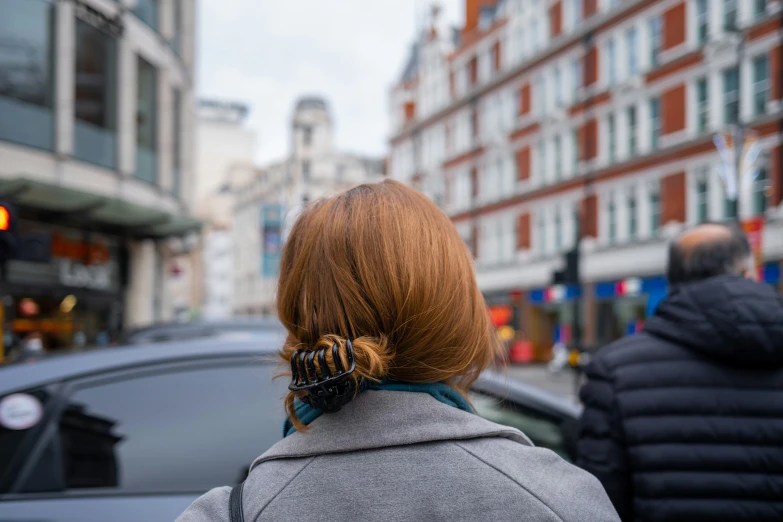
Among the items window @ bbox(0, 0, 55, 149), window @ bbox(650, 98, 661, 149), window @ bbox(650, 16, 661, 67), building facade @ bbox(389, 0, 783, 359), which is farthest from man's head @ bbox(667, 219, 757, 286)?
window @ bbox(650, 16, 661, 67)

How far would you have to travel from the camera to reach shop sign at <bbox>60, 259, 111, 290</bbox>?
16.2m

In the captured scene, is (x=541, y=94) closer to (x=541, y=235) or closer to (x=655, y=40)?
(x=541, y=235)

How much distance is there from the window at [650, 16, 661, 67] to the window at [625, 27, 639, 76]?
3.10 ft

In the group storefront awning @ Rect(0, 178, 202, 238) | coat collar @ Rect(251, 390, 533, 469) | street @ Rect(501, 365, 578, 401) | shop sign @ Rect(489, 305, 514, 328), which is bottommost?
street @ Rect(501, 365, 578, 401)

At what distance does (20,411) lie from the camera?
2482mm

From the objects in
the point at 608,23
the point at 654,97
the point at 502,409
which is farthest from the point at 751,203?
the point at 502,409

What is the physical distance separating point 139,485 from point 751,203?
82.5ft

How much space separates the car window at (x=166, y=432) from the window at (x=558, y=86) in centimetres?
3395

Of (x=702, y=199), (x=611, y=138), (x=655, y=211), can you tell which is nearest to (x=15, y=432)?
(x=702, y=199)

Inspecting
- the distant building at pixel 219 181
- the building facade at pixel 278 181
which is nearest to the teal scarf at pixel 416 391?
the building facade at pixel 278 181

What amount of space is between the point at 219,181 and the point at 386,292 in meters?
95.4

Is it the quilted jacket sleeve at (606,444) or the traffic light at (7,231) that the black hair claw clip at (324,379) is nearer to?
the quilted jacket sleeve at (606,444)

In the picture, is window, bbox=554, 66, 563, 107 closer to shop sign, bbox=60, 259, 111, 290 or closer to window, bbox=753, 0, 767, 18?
window, bbox=753, 0, 767, 18

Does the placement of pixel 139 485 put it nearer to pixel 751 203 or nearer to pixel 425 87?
pixel 751 203
